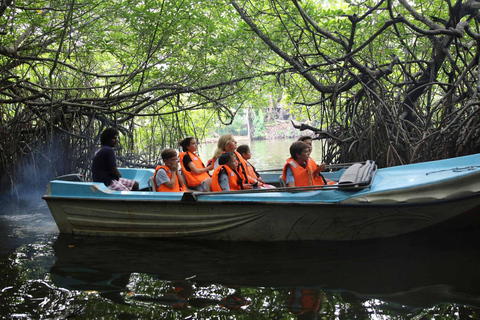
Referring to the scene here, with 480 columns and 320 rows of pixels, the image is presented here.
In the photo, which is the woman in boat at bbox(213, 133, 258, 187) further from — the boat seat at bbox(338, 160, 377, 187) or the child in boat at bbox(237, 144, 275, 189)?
the boat seat at bbox(338, 160, 377, 187)

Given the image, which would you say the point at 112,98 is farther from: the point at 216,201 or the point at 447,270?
the point at 447,270

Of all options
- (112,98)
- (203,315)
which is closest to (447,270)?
(203,315)

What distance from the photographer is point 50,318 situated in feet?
9.57

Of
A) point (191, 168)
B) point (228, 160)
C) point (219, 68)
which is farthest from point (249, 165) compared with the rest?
point (219, 68)

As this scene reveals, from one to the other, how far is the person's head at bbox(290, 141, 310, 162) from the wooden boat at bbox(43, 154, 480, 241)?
34 cm

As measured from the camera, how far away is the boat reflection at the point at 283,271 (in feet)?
10.1

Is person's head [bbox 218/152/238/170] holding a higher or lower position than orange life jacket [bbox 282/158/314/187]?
higher

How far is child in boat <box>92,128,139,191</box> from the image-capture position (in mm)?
5062

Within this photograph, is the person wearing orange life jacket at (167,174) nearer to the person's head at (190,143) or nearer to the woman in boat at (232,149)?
the person's head at (190,143)

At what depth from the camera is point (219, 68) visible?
7961mm

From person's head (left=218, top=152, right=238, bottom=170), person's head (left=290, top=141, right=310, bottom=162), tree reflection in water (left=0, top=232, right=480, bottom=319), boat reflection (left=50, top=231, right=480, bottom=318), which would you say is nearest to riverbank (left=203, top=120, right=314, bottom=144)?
person's head (left=218, top=152, right=238, bottom=170)

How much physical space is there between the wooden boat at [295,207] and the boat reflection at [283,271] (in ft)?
0.48

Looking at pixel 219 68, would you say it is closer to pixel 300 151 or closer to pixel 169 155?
pixel 169 155

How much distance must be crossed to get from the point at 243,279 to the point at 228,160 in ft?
4.75
